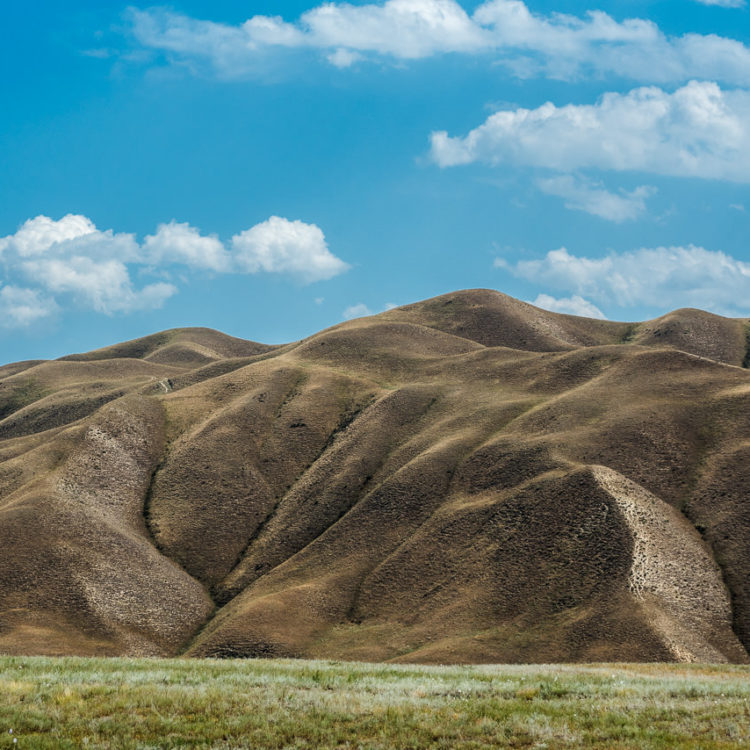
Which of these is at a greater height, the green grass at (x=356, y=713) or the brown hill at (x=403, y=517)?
the green grass at (x=356, y=713)

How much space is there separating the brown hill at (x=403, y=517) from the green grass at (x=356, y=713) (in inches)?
1268

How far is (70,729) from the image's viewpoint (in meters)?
16.8

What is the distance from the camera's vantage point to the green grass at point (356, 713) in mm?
16422

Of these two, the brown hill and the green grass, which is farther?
the brown hill

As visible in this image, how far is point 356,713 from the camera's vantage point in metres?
18.3

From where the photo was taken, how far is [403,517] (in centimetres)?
7700

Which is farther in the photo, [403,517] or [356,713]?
[403,517]

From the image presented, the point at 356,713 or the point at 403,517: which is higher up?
the point at 356,713

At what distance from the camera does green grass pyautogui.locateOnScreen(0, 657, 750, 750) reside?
16422mm

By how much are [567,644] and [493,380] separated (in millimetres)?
57056

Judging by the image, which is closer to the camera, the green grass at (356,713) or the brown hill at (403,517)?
the green grass at (356,713)

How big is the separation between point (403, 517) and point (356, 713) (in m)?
59.1

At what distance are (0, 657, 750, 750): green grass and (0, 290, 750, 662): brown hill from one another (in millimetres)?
32197

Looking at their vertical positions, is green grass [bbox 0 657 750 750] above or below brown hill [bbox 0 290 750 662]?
above
